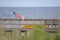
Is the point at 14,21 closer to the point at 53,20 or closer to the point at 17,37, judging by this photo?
the point at 53,20

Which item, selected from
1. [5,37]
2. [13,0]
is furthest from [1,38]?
[13,0]

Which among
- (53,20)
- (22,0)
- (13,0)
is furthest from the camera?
(22,0)

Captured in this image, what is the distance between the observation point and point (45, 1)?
45.5 feet

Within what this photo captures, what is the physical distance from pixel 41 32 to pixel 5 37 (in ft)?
1.85

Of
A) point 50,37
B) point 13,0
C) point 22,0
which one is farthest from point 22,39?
point 22,0

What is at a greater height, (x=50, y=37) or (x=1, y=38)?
(x=50, y=37)

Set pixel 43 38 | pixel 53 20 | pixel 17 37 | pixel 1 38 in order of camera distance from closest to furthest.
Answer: pixel 43 38 < pixel 17 37 < pixel 1 38 < pixel 53 20

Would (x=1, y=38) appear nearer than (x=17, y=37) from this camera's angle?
No

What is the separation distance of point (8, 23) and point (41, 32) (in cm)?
214

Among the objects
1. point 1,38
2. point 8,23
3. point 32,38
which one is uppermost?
point 32,38

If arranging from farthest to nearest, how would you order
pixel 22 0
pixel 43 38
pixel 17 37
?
pixel 22 0 → pixel 17 37 → pixel 43 38

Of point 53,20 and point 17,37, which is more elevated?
point 17,37

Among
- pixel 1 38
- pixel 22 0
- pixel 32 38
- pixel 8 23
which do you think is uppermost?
pixel 32 38

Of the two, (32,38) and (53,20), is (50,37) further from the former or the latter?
(53,20)
